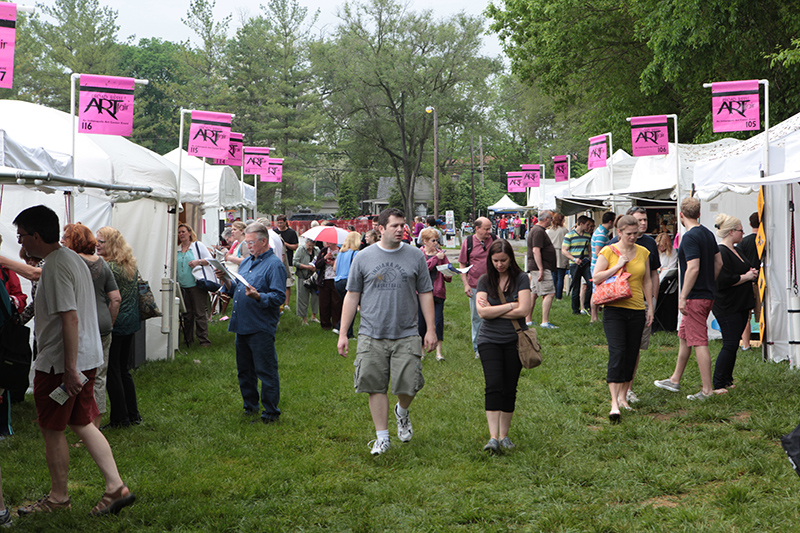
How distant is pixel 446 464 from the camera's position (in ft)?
18.2

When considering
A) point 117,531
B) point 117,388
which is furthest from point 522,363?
point 117,388

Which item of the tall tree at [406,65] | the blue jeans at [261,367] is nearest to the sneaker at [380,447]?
the blue jeans at [261,367]

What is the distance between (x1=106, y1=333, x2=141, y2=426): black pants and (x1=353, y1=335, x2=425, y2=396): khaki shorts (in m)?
2.17

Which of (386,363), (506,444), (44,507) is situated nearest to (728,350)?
(506,444)

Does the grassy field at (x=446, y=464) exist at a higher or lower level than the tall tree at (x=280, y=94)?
lower

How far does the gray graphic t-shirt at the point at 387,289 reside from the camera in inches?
224

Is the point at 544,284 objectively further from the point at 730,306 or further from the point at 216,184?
the point at 216,184

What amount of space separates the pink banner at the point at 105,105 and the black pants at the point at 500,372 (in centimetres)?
455

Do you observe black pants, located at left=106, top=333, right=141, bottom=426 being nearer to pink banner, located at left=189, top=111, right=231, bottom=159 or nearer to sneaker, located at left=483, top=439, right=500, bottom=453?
sneaker, located at left=483, top=439, right=500, bottom=453

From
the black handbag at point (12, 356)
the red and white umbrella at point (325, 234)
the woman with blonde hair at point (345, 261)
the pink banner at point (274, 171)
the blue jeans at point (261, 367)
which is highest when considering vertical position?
the pink banner at point (274, 171)

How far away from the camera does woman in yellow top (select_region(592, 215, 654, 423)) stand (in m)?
6.50

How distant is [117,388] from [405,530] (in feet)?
10.6

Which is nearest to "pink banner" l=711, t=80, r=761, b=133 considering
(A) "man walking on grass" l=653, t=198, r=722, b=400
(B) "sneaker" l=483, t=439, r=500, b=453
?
(A) "man walking on grass" l=653, t=198, r=722, b=400

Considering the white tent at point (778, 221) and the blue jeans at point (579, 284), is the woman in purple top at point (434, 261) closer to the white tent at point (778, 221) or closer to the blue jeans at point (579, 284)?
the white tent at point (778, 221)
